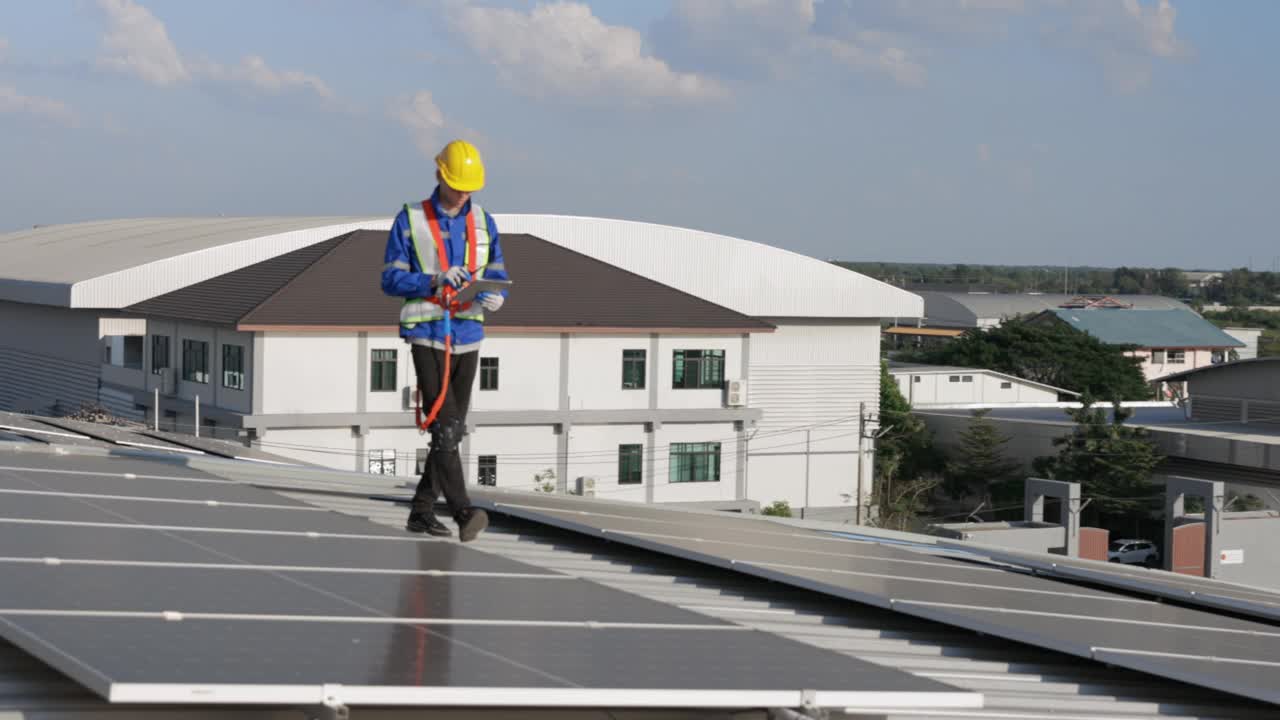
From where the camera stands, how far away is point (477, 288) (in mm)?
7777

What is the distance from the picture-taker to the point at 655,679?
4465mm

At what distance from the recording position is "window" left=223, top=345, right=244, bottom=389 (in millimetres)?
44719

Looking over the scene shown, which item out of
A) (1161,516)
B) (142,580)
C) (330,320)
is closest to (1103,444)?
(1161,516)

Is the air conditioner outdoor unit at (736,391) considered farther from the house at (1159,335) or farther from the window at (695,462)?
the house at (1159,335)

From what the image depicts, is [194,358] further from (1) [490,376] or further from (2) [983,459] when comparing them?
(2) [983,459]

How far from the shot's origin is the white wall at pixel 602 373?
48781mm

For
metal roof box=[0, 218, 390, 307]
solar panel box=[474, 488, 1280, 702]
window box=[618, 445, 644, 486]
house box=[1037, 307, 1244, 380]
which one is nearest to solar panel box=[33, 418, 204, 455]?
solar panel box=[474, 488, 1280, 702]

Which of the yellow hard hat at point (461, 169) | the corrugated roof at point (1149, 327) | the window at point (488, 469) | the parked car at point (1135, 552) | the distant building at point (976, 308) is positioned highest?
the distant building at point (976, 308)

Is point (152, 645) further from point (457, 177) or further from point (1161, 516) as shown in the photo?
point (1161, 516)

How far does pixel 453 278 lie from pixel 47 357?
51.6 metres

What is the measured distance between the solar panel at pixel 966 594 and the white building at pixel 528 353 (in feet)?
111

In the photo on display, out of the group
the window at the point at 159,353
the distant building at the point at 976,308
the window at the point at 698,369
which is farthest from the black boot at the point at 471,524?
the distant building at the point at 976,308

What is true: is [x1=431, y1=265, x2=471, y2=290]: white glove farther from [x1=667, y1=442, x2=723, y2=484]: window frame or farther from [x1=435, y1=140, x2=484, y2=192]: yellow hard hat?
[x1=667, y1=442, x2=723, y2=484]: window frame

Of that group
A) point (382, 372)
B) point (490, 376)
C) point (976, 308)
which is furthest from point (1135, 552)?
point (976, 308)
